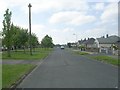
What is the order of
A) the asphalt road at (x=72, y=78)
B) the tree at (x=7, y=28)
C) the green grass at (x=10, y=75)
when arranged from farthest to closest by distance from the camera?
the tree at (x=7, y=28)
the green grass at (x=10, y=75)
the asphalt road at (x=72, y=78)

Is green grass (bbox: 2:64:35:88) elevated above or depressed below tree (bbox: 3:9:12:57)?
below

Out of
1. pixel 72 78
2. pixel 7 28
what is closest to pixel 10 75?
pixel 72 78

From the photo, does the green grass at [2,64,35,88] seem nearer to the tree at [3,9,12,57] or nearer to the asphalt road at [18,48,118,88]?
the asphalt road at [18,48,118,88]

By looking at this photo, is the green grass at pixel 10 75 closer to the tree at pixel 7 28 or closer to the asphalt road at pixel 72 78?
the asphalt road at pixel 72 78

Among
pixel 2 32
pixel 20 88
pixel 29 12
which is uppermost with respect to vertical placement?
pixel 29 12

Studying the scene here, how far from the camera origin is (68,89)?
12.1 meters

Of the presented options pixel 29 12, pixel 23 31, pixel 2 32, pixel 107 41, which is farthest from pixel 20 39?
pixel 107 41

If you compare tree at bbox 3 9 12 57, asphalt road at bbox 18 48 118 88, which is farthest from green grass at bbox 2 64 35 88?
tree at bbox 3 9 12 57

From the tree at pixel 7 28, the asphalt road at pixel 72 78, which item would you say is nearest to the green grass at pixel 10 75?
the asphalt road at pixel 72 78

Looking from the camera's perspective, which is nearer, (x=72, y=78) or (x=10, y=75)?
(x=72, y=78)

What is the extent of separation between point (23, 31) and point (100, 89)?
59.2 metres

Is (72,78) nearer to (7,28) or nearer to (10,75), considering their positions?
(10,75)

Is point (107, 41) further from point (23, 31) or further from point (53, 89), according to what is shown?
point (53, 89)

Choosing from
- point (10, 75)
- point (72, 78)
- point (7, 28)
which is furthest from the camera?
point (7, 28)
